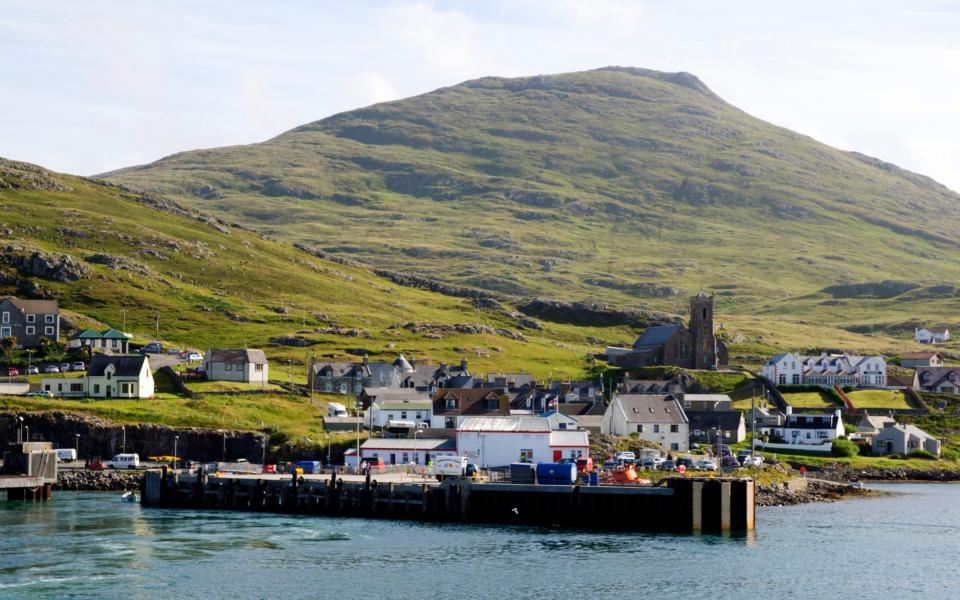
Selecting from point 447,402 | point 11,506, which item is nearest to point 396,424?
point 447,402

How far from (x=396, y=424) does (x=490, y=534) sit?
49236mm

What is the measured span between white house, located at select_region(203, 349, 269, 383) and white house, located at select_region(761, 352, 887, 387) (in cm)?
7995

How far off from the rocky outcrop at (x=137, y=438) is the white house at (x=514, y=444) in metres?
24.2

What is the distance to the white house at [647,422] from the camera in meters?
137

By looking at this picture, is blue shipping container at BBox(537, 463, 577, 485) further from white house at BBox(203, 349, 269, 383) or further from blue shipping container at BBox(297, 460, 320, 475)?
white house at BBox(203, 349, 269, 383)

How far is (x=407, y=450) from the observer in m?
118

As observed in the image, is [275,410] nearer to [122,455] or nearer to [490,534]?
[122,455]

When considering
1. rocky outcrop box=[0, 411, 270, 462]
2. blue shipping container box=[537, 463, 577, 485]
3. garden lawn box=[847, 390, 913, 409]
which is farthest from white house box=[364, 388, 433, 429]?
garden lawn box=[847, 390, 913, 409]

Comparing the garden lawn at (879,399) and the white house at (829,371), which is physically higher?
the white house at (829,371)

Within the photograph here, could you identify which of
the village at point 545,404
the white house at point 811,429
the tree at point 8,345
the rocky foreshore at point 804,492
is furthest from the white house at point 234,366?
the rocky foreshore at point 804,492

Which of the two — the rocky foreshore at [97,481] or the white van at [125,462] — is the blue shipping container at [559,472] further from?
A: the white van at [125,462]

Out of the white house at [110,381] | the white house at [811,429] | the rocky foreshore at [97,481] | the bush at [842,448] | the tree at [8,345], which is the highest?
the tree at [8,345]

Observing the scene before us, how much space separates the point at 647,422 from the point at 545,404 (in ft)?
45.2

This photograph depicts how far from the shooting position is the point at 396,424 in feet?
443
